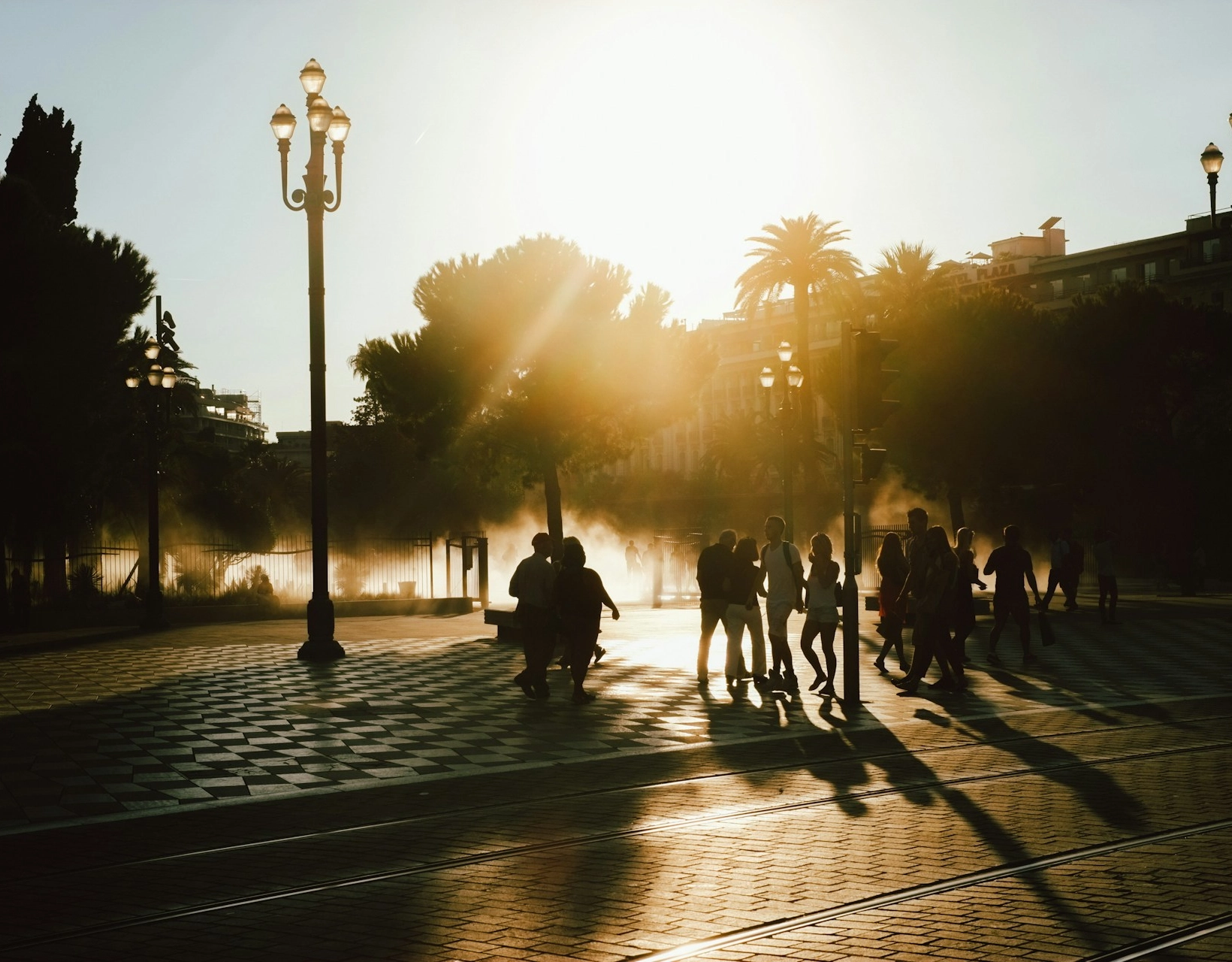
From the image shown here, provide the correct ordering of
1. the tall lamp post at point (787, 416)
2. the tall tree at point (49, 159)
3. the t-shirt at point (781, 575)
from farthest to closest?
the tall tree at point (49, 159)
the tall lamp post at point (787, 416)
the t-shirt at point (781, 575)

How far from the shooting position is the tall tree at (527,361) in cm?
4966

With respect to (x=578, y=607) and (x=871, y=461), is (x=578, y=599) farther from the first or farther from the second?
(x=871, y=461)

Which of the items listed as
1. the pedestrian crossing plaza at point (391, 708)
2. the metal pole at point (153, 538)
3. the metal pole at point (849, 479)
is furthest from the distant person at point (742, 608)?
the metal pole at point (153, 538)

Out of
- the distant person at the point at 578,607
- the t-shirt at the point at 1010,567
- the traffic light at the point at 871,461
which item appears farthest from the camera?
the t-shirt at the point at 1010,567

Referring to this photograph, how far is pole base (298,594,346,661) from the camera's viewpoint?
19.7 m

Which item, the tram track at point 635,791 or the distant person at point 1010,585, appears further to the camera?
the distant person at point 1010,585

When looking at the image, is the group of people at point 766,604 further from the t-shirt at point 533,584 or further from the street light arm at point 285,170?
the street light arm at point 285,170

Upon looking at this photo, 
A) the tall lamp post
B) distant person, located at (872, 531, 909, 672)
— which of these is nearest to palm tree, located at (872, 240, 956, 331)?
the tall lamp post

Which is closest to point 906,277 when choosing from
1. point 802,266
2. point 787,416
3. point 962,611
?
point 802,266

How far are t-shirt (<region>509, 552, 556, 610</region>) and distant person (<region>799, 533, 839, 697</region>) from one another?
2722 millimetres

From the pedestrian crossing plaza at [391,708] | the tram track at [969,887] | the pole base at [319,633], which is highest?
the pole base at [319,633]

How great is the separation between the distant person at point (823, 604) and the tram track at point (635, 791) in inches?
138

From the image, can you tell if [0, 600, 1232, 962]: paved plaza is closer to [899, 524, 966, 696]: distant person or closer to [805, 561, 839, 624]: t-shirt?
[899, 524, 966, 696]: distant person

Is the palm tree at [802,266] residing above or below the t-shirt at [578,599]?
above
